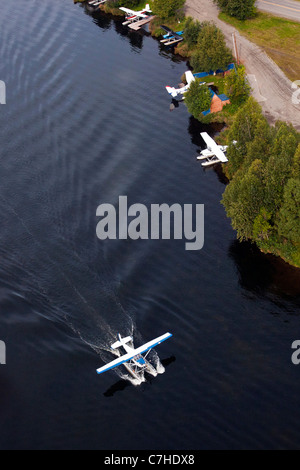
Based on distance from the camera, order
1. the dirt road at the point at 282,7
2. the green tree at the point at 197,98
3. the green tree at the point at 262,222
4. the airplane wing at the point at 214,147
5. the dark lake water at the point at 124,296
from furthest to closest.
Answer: the dirt road at the point at 282,7
the green tree at the point at 197,98
the airplane wing at the point at 214,147
the green tree at the point at 262,222
the dark lake water at the point at 124,296

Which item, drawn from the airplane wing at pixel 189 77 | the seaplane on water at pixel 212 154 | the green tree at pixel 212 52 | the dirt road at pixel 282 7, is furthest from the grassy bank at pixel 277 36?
the seaplane on water at pixel 212 154

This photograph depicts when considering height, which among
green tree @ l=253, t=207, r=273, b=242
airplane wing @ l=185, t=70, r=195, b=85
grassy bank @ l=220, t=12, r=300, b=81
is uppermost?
grassy bank @ l=220, t=12, r=300, b=81

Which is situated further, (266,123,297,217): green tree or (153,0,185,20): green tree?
(153,0,185,20): green tree

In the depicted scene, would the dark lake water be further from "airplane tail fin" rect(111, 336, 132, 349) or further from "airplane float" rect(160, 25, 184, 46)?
"airplane float" rect(160, 25, 184, 46)

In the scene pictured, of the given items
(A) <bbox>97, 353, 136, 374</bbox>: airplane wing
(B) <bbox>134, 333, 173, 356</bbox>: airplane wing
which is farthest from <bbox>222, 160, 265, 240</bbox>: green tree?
(A) <bbox>97, 353, 136, 374</bbox>: airplane wing

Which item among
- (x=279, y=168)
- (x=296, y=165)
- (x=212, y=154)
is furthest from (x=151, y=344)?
(x=212, y=154)

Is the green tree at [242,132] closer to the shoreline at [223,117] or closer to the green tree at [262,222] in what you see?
the green tree at [262,222]

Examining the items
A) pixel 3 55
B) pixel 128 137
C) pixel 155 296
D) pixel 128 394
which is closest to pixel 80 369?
pixel 128 394

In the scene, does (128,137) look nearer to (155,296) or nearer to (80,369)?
(155,296)
